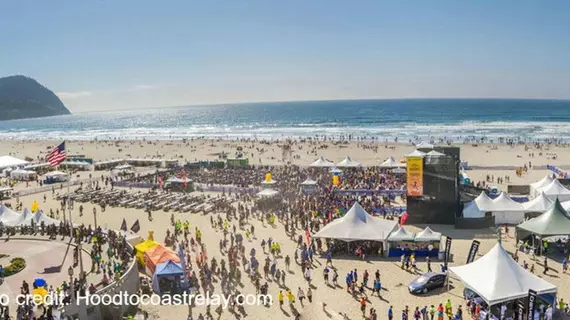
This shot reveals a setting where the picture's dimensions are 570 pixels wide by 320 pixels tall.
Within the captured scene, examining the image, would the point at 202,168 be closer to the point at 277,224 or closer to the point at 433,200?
the point at 277,224

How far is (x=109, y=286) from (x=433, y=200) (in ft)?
60.0

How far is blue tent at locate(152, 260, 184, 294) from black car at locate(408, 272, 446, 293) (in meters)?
8.81

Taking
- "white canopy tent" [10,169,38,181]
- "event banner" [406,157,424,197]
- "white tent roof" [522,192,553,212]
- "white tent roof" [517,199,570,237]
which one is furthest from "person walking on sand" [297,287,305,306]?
"white canopy tent" [10,169,38,181]

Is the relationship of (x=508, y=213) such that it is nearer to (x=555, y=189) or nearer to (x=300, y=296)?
(x=555, y=189)

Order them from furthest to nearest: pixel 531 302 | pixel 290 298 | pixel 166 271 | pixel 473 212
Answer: pixel 473 212
pixel 166 271
pixel 290 298
pixel 531 302

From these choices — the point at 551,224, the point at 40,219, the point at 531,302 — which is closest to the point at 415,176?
the point at 551,224

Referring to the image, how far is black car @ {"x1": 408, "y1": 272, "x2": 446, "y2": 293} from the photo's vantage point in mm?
16953

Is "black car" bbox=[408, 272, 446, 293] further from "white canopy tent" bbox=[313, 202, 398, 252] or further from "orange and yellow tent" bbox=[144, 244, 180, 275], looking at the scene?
"orange and yellow tent" bbox=[144, 244, 180, 275]

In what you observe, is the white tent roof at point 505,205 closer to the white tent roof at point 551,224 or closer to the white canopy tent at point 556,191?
the white canopy tent at point 556,191

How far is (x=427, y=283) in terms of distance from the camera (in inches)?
671

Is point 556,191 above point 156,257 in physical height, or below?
below

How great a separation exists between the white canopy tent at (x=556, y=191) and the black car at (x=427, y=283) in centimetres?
1484

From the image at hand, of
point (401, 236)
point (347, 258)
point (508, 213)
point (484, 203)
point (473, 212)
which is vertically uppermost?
point (484, 203)

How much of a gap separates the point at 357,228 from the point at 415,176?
6.27 metres
